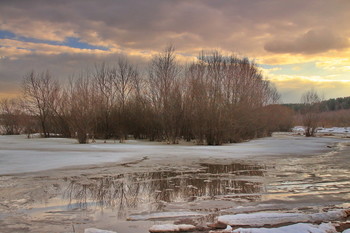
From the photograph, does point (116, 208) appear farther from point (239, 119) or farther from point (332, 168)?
point (239, 119)

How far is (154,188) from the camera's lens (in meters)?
8.16

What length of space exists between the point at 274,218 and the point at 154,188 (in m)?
3.50

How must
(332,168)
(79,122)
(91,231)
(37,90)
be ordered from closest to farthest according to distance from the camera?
(91,231) < (332,168) < (79,122) < (37,90)

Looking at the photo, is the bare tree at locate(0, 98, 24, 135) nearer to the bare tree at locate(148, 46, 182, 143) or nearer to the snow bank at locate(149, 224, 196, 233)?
→ the bare tree at locate(148, 46, 182, 143)

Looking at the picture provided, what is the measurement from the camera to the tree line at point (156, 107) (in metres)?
26.4

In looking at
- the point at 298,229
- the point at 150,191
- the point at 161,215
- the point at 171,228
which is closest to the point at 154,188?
the point at 150,191

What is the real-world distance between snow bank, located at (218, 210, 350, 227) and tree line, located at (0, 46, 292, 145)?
2005cm

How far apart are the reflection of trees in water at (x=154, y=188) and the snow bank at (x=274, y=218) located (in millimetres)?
1617

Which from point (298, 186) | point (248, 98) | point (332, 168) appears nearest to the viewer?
point (298, 186)

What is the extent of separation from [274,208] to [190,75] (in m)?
24.1

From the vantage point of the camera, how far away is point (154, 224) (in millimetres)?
5293

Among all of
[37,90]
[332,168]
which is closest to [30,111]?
[37,90]

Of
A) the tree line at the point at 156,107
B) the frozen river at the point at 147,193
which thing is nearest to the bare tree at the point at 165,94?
the tree line at the point at 156,107

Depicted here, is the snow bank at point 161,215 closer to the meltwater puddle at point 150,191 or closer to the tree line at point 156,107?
the meltwater puddle at point 150,191
